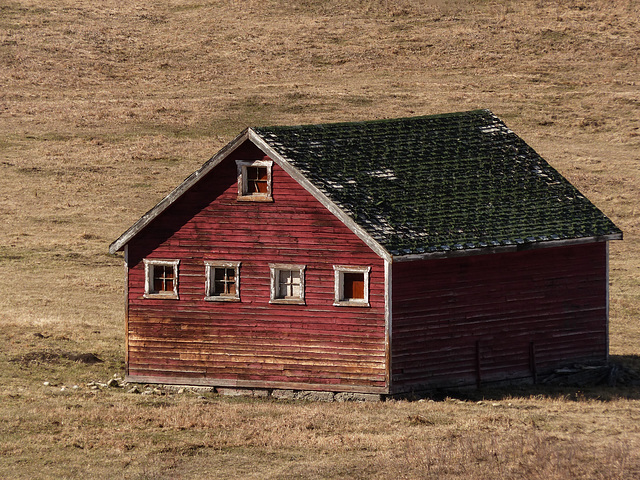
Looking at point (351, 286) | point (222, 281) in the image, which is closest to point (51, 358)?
point (222, 281)

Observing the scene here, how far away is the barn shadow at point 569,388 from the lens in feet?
94.7

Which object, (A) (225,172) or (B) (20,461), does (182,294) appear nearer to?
(A) (225,172)

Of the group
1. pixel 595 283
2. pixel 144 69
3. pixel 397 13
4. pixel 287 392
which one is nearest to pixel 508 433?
pixel 287 392

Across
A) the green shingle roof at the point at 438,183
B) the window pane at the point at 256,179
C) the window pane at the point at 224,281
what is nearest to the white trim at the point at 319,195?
the green shingle roof at the point at 438,183

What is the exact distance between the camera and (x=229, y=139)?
63844 millimetres

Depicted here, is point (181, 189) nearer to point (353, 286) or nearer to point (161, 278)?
point (161, 278)

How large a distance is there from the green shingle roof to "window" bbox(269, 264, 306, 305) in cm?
214

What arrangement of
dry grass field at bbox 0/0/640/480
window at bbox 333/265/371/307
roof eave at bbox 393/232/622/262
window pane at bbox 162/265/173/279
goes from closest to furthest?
dry grass field at bbox 0/0/640/480 → roof eave at bbox 393/232/622/262 → window at bbox 333/265/371/307 → window pane at bbox 162/265/173/279

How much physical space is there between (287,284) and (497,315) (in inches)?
221

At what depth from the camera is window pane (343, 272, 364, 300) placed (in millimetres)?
28406

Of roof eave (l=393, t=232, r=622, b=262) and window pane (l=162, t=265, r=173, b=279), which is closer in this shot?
roof eave (l=393, t=232, r=622, b=262)

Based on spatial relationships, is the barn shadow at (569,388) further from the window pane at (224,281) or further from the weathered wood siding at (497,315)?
the window pane at (224,281)

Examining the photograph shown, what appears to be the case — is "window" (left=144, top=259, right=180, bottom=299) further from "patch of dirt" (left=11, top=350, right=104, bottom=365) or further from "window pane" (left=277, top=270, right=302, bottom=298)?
"patch of dirt" (left=11, top=350, right=104, bottom=365)

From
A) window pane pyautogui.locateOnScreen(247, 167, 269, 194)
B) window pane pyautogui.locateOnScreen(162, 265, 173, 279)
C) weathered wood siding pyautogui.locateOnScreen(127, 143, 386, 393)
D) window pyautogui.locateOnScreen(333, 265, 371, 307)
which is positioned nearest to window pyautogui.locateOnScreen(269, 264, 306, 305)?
weathered wood siding pyautogui.locateOnScreen(127, 143, 386, 393)
